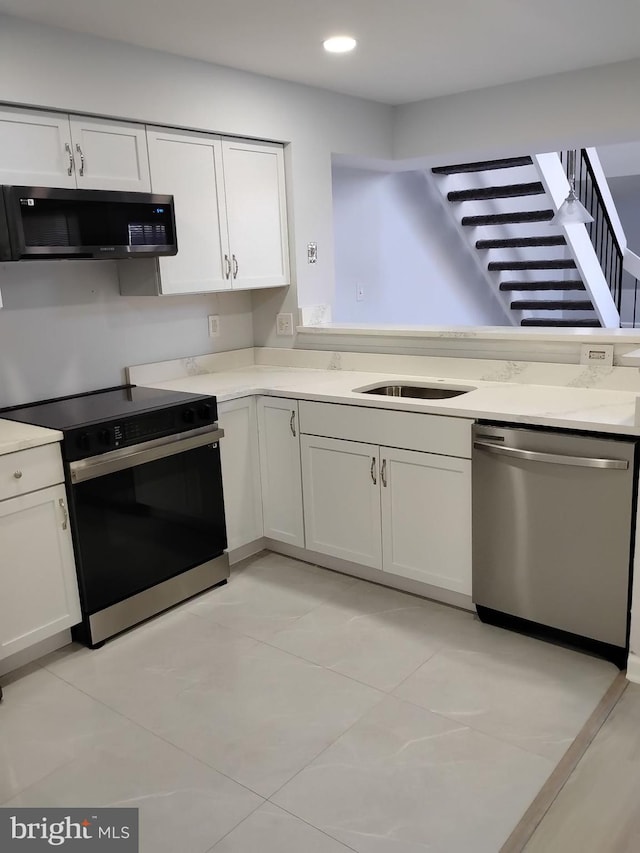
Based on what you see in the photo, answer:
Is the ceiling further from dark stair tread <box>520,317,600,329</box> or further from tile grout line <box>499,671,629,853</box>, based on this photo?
dark stair tread <box>520,317,600,329</box>

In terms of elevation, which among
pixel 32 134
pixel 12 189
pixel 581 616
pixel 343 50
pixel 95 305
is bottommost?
pixel 581 616

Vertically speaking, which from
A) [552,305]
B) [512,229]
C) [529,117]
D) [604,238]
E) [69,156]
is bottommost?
[552,305]

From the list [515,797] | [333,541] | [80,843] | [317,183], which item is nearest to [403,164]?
[317,183]

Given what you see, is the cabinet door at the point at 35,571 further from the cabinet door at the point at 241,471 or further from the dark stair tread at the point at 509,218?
the dark stair tread at the point at 509,218

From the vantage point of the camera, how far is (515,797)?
6.29ft

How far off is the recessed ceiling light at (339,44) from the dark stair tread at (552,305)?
143 inches

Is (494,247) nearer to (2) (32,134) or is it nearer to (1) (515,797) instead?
(2) (32,134)

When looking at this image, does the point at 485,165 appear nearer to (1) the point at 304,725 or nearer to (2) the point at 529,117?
(2) the point at 529,117

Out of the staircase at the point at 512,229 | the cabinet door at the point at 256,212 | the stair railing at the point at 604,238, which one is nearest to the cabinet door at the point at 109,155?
the cabinet door at the point at 256,212

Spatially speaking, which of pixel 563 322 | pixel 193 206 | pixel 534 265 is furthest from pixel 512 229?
pixel 193 206

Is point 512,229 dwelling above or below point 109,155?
below

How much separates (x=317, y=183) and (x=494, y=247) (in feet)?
8.87

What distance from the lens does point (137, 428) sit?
9.22 ft

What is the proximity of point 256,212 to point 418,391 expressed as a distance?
1263mm
